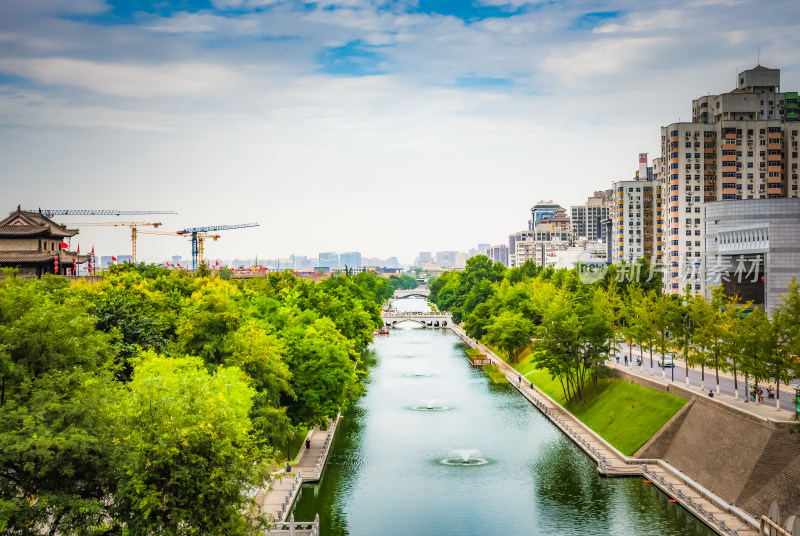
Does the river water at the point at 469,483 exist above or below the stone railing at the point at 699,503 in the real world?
below

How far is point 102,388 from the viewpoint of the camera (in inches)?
1096

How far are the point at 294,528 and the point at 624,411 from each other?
2847 centimetres

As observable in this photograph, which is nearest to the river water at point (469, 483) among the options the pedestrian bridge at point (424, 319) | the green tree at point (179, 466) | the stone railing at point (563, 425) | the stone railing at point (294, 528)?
the stone railing at point (563, 425)

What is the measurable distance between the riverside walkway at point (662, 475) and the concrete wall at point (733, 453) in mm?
594

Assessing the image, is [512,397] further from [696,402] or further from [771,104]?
[771,104]

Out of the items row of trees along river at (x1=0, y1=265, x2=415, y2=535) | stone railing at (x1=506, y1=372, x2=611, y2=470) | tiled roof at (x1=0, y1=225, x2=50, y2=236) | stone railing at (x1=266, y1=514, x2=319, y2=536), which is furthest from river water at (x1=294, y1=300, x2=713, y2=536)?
tiled roof at (x1=0, y1=225, x2=50, y2=236)

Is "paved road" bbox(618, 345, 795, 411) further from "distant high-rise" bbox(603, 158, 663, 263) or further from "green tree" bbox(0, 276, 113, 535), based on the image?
"distant high-rise" bbox(603, 158, 663, 263)

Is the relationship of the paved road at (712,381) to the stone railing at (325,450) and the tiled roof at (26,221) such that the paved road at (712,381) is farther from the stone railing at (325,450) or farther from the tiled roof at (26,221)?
the tiled roof at (26,221)

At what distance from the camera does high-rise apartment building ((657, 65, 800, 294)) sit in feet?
363

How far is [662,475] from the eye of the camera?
4488 cm

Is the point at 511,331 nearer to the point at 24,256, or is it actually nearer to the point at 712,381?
the point at 712,381

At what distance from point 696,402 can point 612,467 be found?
687cm

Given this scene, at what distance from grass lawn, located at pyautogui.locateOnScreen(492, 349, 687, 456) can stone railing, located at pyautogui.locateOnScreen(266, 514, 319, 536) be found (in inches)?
888

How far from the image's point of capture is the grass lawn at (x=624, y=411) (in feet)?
165
